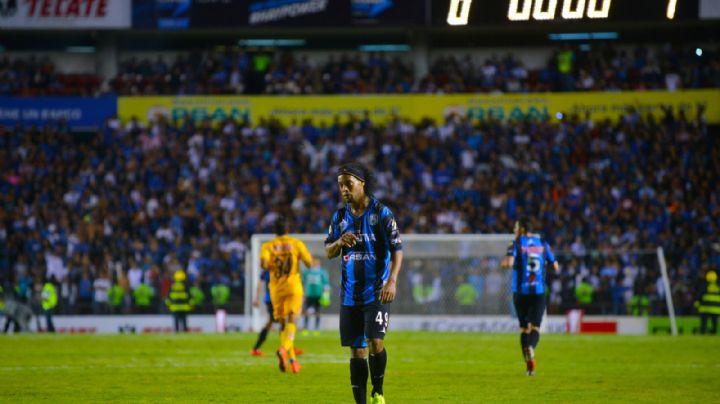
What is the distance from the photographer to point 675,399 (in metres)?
13.3

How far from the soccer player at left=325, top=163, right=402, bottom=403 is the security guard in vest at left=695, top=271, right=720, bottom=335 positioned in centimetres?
2048

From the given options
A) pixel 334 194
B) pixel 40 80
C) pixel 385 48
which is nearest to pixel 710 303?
pixel 334 194

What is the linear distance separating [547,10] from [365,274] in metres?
7.10

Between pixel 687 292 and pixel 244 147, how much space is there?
15.6 m

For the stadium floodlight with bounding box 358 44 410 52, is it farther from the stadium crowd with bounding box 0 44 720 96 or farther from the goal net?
the goal net

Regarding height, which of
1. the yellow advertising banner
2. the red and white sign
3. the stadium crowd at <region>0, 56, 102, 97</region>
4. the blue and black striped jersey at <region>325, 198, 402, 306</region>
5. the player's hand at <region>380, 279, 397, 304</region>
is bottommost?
the player's hand at <region>380, 279, 397, 304</region>

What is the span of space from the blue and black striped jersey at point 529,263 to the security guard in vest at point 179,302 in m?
14.9

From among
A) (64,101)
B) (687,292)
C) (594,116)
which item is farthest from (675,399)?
(64,101)

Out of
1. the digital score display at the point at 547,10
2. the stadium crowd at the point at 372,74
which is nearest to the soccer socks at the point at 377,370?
the digital score display at the point at 547,10

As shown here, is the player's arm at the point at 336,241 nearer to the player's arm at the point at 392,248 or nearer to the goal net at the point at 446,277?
the player's arm at the point at 392,248

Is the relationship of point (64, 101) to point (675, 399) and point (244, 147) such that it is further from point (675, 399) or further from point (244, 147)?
point (675, 399)

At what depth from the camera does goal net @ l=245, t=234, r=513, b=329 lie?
31.0m

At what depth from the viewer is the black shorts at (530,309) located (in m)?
16.6

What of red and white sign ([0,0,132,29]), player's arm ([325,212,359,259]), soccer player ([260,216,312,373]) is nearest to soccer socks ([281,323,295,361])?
soccer player ([260,216,312,373])
